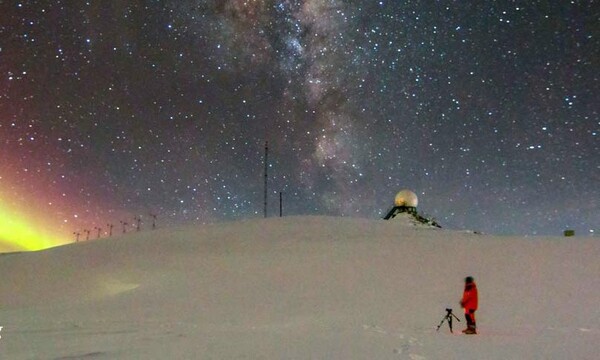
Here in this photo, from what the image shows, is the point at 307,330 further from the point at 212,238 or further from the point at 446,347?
the point at 212,238

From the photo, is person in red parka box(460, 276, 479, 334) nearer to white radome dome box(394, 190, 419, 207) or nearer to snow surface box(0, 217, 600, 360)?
snow surface box(0, 217, 600, 360)

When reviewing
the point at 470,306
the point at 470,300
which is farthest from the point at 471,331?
the point at 470,300

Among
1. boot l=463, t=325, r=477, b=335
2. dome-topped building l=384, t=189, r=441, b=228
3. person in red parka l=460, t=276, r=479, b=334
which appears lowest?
boot l=463, t=325, r=477, b=335

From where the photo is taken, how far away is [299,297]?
738 inches

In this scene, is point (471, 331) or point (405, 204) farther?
point (405, 204)

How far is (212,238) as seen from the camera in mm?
37062

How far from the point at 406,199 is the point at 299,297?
55.4 meters

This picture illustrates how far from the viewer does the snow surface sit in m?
9.48

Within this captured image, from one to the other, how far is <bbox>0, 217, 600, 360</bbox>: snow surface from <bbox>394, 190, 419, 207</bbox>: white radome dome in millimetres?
34806

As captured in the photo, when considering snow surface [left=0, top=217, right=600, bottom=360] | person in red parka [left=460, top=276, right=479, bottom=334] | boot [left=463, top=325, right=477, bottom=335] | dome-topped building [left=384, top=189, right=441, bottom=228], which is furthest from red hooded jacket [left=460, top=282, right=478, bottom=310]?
dome-topped building [left=384, top=189, right=441, bottom=228]

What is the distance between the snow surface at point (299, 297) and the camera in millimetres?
9484

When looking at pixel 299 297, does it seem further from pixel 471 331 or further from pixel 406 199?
pixel 406 199

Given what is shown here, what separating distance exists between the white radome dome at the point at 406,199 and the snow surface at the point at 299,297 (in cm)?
3481

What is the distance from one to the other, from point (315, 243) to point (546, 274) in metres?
15.1
